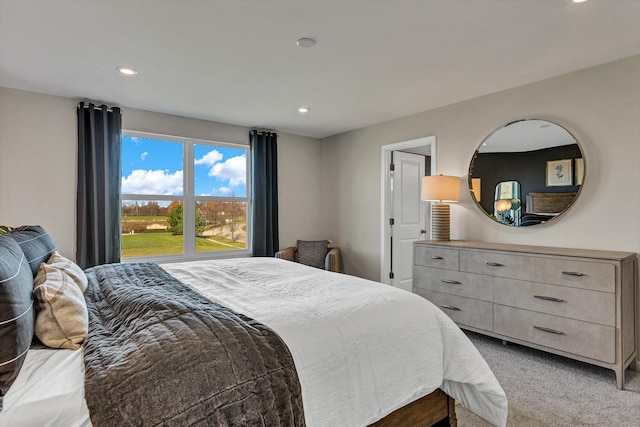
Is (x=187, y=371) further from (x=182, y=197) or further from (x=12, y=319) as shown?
(x=182, y=197)

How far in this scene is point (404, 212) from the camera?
480 cm

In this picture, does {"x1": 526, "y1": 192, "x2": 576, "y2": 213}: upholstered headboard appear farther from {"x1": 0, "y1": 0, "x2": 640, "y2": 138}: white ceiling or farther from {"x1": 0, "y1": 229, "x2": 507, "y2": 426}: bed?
{"x1": 0, "y1": 229, "x2": 507, "y2": 426}: bed

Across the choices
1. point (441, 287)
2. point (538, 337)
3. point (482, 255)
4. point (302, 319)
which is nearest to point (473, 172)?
point (482, 255)

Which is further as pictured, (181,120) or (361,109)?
(181,120)

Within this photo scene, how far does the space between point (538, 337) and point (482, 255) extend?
2.49ft

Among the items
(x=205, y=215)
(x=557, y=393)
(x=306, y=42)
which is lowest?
(x=557, y=393)

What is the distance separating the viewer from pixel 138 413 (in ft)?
3.10

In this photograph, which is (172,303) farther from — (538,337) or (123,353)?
(538,337)

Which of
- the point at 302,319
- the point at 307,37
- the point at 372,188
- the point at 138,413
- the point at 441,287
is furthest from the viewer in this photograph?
the point at 372,188

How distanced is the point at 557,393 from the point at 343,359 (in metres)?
1.93

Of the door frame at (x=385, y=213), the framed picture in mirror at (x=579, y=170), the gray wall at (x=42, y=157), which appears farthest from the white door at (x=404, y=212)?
the gray wall at (x=42, y=157)

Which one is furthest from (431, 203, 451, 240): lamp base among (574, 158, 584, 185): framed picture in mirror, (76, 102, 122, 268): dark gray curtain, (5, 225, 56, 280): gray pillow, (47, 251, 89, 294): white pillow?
(76, 102, 122, 268): dark gray curtain

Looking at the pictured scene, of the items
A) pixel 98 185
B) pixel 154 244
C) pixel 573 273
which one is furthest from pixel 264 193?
pixel 573 273

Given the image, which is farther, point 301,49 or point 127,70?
point 127,70
